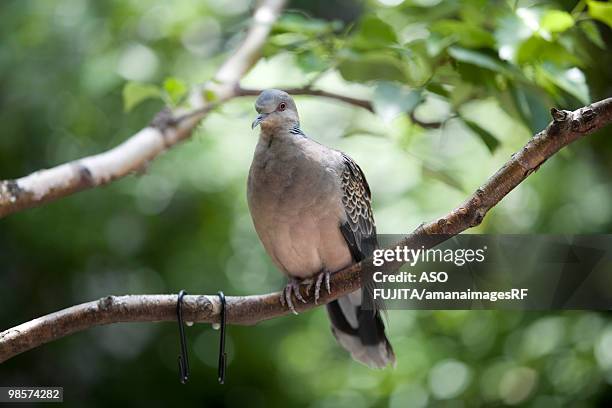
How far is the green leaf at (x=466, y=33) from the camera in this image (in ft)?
4.84

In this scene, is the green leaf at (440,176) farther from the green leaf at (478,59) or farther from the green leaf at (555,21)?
the green leaf at (555,21)

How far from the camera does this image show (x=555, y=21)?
1421mm

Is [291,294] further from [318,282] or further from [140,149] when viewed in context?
[140,149]

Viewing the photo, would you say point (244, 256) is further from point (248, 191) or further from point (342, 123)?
point (248, 191)

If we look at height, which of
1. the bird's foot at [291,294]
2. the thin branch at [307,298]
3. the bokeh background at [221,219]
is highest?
the thin branch at [307,298]

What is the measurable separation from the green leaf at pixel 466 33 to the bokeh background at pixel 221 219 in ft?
0.78

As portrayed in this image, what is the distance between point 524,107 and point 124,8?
5.04ft

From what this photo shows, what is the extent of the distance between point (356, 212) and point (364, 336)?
0.25 metres

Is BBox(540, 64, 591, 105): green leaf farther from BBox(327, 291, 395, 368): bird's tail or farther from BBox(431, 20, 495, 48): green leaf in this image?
BBox(327, 291, 395, 368): bird's tail

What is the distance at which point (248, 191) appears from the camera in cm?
138

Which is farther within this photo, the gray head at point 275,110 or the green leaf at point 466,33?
the green leaf at point 466,33

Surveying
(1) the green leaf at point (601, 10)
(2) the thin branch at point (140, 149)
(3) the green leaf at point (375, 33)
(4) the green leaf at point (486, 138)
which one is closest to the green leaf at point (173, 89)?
(2) the thin branch at point (140, 149)

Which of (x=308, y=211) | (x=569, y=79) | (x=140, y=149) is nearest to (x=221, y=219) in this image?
(x=140, y=149)

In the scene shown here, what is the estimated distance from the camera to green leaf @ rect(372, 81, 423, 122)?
1.37 meters
